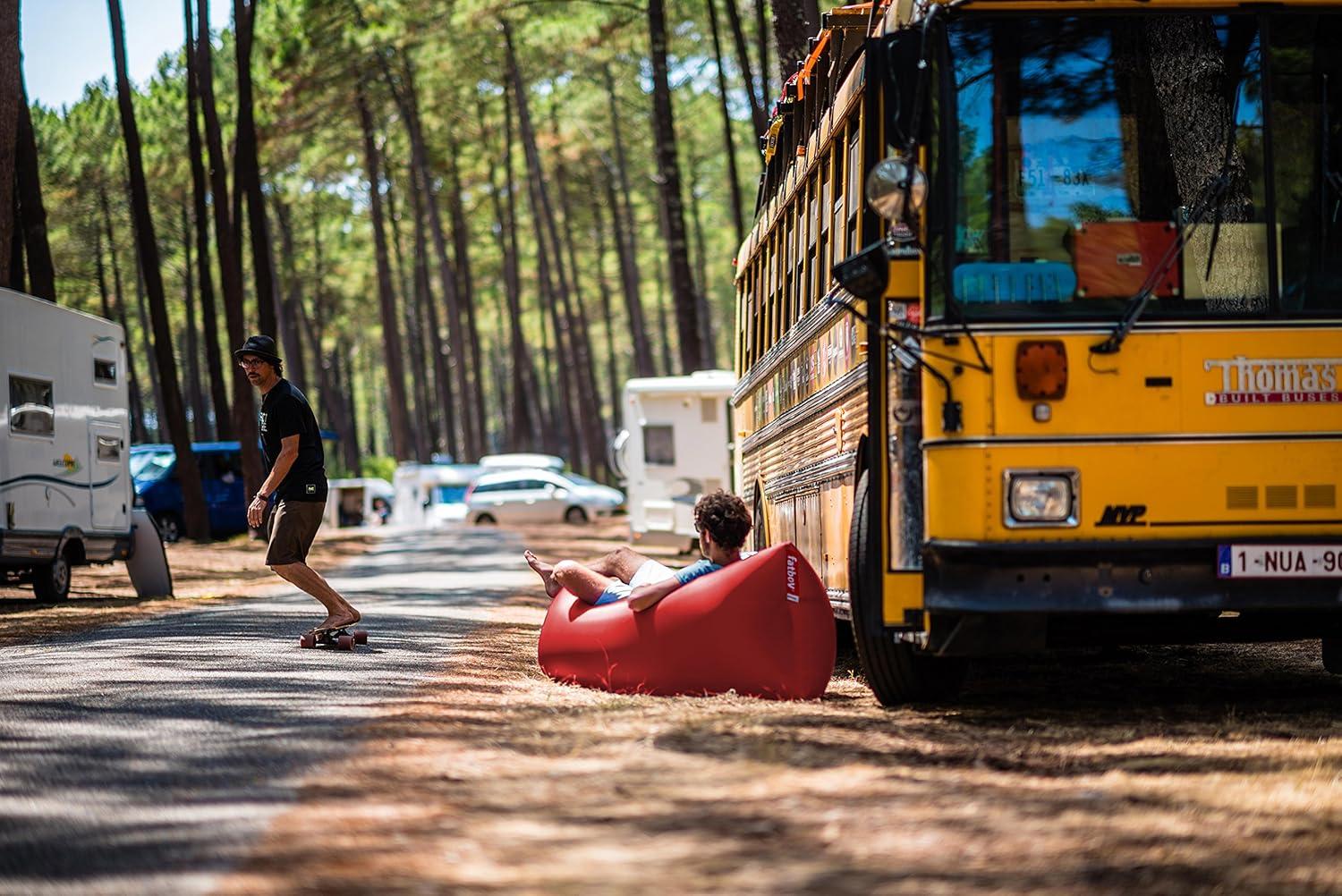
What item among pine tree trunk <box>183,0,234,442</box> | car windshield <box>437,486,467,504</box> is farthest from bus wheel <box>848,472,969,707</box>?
car windshield <box>437,486,467,504</box>

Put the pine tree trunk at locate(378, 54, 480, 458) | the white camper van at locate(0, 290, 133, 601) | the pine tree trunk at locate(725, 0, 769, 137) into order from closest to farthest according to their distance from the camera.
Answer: the white camper van at locate(0, 290, 133, 601) → the pine tree trunk at locate(725, 0, 769, 137) → the pine tree trunk at locate(378, 54, 480, 458)

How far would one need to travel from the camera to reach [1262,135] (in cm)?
789

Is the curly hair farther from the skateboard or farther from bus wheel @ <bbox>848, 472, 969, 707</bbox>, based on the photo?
the skateboard

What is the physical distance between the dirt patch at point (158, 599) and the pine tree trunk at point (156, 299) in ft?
2.89

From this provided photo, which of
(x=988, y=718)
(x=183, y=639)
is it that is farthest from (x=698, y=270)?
(x=988, y=718)

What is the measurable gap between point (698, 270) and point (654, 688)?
54.3 meters

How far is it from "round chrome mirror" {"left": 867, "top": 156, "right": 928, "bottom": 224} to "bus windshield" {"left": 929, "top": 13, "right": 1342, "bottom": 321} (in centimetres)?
41

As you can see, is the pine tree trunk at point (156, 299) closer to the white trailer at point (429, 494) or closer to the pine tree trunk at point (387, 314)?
the white trailer at point (429, 494)

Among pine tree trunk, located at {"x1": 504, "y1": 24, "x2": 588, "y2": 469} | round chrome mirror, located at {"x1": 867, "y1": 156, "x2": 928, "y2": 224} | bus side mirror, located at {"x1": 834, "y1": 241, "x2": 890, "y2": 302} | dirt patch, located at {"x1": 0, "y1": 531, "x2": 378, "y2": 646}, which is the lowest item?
dirt patch, located at {"x1": 0, "y1": 531, "x2": 378, "y2": 646}

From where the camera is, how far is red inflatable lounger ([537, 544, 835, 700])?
868cm

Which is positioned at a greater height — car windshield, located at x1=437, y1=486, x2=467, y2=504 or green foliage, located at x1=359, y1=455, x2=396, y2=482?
green foliage, located at x1=359, y1=455, x2=396, y2=482

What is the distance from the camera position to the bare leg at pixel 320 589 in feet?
37.1

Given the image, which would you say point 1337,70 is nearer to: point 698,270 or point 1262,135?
point 1262,135

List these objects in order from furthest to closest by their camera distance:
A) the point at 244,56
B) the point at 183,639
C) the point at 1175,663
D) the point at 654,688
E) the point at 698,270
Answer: the point at 698,270, the point at 244,56, the point at 183,639, the point at 1175,663, the point at 654,688
